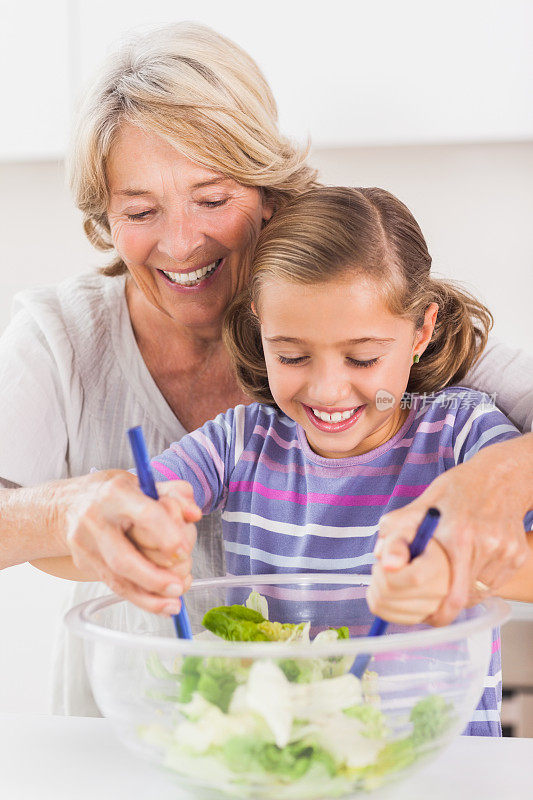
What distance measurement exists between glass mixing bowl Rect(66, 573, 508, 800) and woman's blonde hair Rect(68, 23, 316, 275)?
0.75m

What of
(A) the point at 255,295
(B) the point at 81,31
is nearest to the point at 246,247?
(A) the point at 255,295

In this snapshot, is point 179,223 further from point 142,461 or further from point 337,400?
point 142,461

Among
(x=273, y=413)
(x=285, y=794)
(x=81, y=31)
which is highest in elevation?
(x=81, y=31)

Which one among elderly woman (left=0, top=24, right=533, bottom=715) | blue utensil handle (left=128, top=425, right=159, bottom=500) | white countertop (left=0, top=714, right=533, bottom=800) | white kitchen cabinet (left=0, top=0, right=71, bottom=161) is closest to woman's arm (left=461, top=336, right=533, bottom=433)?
elderly woman (left=0, top=24, right=533, bottom=715)

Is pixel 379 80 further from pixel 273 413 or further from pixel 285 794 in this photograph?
pixel 285 794

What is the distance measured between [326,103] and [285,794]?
161 centimetres

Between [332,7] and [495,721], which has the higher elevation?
[332,7]

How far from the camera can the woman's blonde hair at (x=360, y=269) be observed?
1.10 metres

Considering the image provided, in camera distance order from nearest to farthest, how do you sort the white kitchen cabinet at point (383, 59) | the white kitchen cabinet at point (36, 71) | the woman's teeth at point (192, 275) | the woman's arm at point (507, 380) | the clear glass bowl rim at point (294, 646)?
the clear glass bowl rim at point (294, 646) < the woman's arm at point (507, 380) < the woman's teeth at point (192, 275) < the white kitchen cabinet at point (383, 59) < the white kitchen cabinet at point (36, 71)

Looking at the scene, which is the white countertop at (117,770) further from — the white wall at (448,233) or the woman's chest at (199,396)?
the white wall at (448,233)

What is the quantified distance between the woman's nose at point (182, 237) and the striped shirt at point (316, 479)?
254 millimetres

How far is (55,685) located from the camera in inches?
63.2

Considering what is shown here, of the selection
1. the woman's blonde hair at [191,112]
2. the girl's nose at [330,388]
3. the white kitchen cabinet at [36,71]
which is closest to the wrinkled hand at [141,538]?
the girl's nose at [330,388]

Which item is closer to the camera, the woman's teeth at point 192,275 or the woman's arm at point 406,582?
the woman's arm at point 406,582
